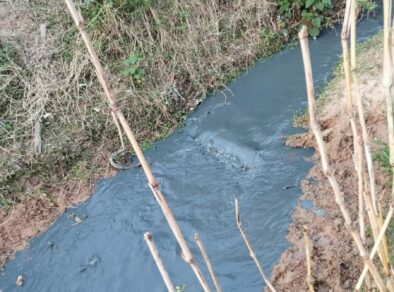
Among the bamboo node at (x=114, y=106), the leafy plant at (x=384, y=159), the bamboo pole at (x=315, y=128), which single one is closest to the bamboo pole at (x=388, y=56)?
the bamboo pole at (x=315, y=128)

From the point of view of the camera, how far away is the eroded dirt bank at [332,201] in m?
2.49

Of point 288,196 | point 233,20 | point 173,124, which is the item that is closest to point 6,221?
point 173,124

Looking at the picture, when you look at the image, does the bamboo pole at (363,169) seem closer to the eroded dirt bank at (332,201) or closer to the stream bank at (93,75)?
the eroded dirt bank at (332,201)

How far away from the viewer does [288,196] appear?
3096 millimetres

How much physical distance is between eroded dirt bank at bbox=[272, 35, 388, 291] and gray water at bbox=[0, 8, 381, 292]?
0.10 m

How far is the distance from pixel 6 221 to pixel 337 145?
2734 millimetres

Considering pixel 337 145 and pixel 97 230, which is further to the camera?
pixel 97 230

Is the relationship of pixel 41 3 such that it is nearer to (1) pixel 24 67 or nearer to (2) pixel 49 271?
(1) pixel 24 67

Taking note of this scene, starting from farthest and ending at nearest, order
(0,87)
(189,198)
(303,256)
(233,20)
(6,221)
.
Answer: (233,20) → (0,87) → (6,221) → (189,198) → (303,256)

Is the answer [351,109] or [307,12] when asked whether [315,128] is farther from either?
[307,12]

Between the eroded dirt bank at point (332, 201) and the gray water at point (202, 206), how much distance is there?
0.33 feet

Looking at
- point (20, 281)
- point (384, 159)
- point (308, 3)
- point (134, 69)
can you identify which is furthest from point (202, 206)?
point (308, 3)

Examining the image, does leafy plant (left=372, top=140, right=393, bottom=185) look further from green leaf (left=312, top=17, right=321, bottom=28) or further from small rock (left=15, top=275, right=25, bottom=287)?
small rock (left=15, top=275, right=25, bottom=287)

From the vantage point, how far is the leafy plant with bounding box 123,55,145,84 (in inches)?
171
